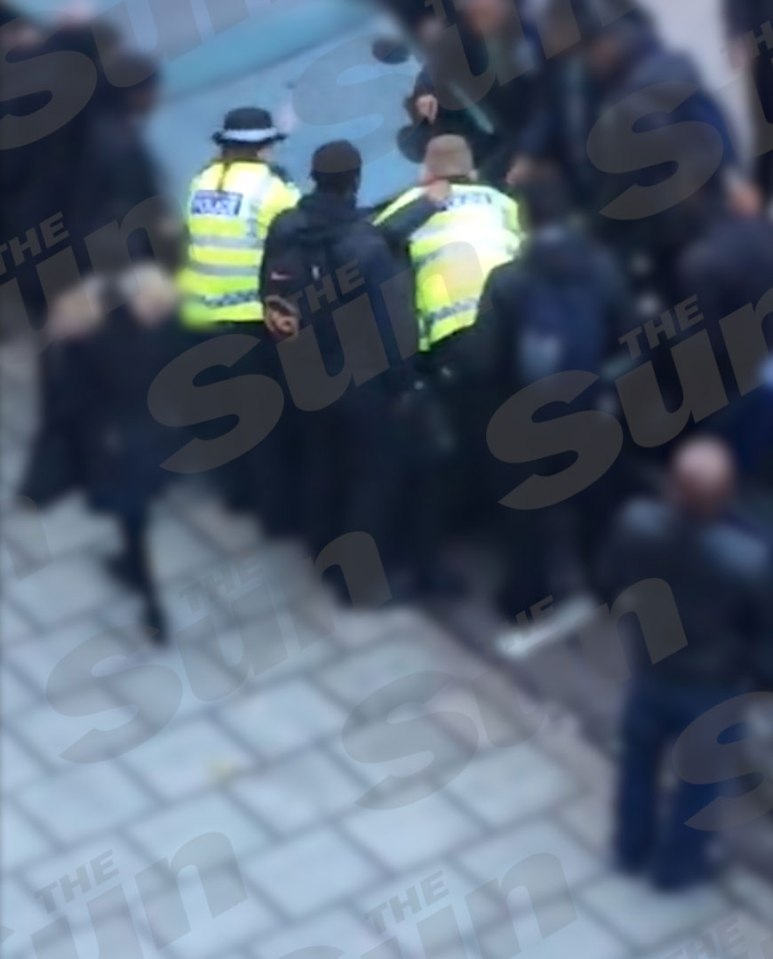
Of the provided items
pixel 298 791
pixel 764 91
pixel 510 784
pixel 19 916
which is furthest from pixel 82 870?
pixel 764 91

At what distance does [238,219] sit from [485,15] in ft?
1.25

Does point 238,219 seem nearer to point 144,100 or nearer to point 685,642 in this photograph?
point 144,100

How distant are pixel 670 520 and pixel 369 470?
1.37ft

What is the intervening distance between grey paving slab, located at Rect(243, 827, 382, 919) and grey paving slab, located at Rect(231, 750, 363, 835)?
32 mm

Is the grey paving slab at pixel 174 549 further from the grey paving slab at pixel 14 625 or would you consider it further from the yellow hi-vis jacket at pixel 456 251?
the yellow hi-vis jacket at pixel 456 251

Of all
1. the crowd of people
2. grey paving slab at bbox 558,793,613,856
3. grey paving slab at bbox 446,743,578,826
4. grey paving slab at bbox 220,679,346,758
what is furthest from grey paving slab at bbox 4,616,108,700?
grey paving slab at bbox 558,793,613,856

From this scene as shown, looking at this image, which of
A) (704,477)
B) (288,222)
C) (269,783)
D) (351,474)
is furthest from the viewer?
(269,783)

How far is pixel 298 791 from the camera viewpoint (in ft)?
8.07

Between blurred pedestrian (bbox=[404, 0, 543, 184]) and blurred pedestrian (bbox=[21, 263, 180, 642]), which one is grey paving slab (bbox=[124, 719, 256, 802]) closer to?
blurred pedestrian (bbox=[21, 263, 180, 642])

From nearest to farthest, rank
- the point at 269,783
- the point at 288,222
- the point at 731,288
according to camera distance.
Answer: the point at 288,222 → the point at 731,288 → the point at 269,783

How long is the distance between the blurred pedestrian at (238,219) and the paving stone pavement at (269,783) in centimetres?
84

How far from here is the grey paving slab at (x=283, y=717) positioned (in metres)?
2.50

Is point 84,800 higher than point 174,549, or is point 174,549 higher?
point 174,549

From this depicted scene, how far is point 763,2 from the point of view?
180 centimetres
